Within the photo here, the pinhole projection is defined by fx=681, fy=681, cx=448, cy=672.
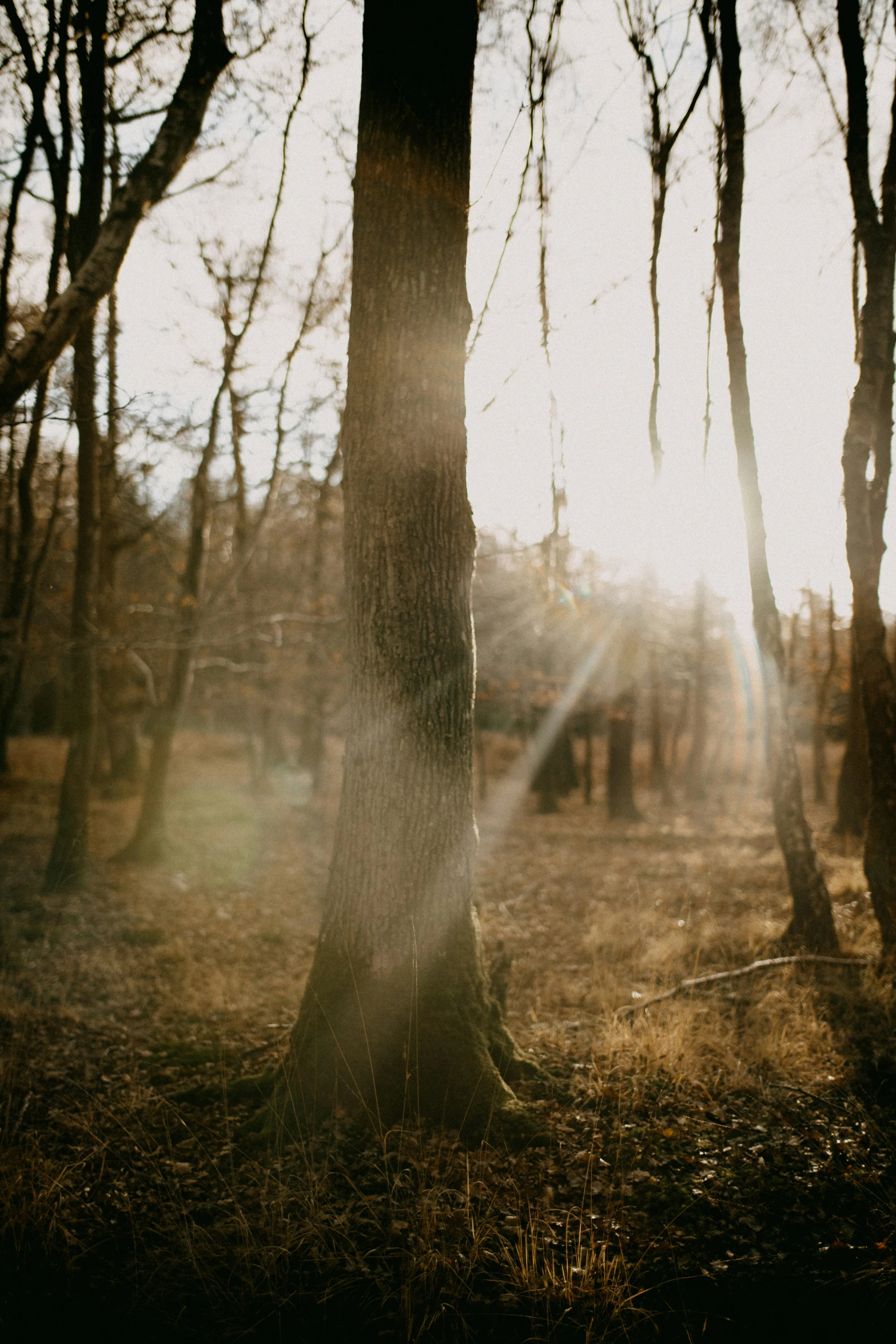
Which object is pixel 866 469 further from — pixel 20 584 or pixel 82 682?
pixel 20 584

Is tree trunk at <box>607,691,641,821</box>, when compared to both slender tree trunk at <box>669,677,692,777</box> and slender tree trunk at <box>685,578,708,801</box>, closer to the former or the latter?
slender tree trunk at <box>685,578,708,801</box>

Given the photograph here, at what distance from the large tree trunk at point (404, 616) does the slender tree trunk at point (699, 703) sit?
13787 millimetres

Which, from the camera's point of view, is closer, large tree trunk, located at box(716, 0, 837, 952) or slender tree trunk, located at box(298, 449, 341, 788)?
large tree trunk, located at box(716, 0, 837, 952)

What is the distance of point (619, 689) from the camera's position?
629 inches

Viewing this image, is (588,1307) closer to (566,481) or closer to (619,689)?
(566,481)

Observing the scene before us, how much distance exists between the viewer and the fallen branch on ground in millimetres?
4887

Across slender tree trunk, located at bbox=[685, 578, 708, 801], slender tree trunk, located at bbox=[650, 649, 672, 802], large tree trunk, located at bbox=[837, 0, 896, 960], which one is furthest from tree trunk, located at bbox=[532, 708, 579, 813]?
large tree trunk, located at bbox=[837, 0, 896, 960]

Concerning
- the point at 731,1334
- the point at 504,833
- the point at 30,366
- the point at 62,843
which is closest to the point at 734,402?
the point at 30,366

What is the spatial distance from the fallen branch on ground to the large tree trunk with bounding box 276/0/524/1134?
1.90 meters

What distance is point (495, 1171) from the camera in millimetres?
3045

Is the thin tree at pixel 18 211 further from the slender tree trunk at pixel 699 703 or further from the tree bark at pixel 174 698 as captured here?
the slender tree trunk at pixel 699 703

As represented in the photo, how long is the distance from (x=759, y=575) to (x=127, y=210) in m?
5.72

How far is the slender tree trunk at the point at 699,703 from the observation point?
16.3 m

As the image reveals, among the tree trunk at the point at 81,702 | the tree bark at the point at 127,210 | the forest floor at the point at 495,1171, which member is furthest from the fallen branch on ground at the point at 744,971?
the tree trunk at the point at 81,702
